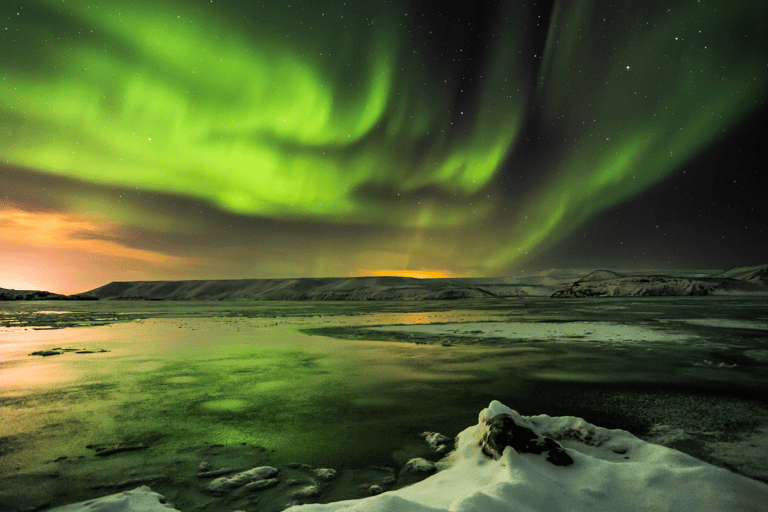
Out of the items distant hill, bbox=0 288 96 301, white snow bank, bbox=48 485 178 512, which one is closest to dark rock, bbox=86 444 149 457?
white snow bank, bbox=48 485 178 512

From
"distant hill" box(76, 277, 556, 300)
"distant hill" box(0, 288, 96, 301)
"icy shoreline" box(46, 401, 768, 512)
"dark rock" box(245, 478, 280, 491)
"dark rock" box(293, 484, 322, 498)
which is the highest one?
"distant hill" box(76, 277, 556, 300)

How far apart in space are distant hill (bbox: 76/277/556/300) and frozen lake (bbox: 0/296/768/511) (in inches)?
3753

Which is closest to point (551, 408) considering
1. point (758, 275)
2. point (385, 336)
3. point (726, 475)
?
point (726, 475)

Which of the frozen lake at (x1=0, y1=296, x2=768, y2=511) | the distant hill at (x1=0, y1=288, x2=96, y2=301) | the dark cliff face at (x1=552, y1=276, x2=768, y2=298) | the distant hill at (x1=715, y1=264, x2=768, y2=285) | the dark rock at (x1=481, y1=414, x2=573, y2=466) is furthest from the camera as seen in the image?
the distant hill at (x1=715, y1=264, x2=768, y2=285)

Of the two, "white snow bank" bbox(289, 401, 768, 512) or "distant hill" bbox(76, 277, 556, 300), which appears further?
"distant hill" bbox(76, 277, 556, 300)

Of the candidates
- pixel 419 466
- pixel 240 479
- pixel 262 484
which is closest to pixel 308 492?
pixel 262 484

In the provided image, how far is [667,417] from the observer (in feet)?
18.2

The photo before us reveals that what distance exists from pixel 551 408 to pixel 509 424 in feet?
7.68

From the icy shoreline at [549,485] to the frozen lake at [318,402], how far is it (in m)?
0.61

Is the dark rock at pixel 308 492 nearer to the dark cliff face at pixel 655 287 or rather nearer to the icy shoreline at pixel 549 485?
the icy shoreline at pixel 549 485

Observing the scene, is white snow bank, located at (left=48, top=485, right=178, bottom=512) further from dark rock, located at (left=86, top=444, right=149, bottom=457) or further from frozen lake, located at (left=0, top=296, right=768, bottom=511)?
dark rock, located at (left=86, top=444, right=149, bottom=457)

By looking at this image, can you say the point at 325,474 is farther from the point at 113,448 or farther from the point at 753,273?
the point at 753,273

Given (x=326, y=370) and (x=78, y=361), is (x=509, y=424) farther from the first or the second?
(x=78, y=361)

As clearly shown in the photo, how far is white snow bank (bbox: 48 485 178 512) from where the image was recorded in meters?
3.18
